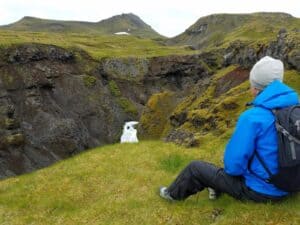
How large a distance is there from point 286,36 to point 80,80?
71631mm

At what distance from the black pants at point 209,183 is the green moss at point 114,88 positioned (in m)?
93.7

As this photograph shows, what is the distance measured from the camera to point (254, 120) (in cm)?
1212

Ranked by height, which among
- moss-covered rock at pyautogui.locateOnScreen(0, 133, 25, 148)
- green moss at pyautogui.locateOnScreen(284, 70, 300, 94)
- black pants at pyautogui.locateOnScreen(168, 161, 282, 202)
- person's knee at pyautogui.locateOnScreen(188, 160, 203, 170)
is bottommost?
moss-covered rock at pyautogui.locateOnScreen(0, 133, 25, 148)

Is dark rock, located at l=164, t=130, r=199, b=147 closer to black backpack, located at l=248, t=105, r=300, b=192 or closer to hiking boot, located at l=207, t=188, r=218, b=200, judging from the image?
hiking boot, located at l=207, t=188, r=218, b=200

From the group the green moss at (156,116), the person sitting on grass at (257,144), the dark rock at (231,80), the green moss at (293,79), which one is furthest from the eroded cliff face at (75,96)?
the person sitting on grass at (257,144)

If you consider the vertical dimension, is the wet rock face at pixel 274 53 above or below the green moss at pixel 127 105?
above

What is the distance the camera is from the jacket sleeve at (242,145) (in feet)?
40.0

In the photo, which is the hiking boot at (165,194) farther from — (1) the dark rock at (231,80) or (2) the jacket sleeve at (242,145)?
(1) the dark rock at (231,80)

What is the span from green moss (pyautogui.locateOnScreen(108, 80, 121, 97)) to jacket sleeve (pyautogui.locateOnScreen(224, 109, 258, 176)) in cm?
9571

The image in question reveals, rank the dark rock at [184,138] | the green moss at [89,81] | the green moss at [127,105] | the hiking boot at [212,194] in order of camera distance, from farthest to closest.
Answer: the green moss at [127,105], the green moss at [89,81], the dark rock at [184,138], the hiking boot at [212,194]

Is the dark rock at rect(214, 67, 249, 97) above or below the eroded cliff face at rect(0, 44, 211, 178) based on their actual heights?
above

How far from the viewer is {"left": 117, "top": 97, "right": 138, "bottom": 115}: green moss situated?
10512cm

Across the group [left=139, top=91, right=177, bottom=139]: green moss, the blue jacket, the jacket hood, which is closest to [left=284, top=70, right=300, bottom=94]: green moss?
[left=139, top=91, right=177, bottom=139]: green moss

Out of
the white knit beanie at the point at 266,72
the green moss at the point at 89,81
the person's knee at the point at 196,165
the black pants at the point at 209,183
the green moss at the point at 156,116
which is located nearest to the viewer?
the white knit beanie at the point at 266,72
